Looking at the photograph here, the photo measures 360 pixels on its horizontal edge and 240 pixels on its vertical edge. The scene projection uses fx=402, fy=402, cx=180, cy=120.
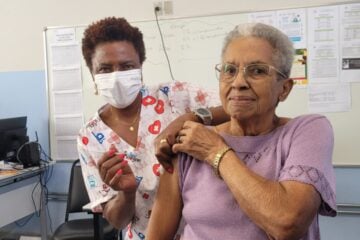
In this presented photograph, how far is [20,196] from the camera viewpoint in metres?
3.30

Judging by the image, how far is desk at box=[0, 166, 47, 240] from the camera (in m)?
3.10

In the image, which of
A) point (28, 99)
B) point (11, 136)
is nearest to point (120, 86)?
point (11, 136)

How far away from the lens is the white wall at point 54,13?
3010mm

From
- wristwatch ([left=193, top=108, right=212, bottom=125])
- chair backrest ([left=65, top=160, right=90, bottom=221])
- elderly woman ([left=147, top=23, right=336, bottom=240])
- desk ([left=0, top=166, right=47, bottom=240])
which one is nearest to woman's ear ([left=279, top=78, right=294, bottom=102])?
elderly woman ([left=147, top=23, right=336, bottom=240])

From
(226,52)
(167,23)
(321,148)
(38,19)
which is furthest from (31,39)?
(321,148)

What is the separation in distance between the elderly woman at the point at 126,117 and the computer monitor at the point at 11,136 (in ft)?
5.96

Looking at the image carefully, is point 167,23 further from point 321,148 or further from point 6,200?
point 321,148

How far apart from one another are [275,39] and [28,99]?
3.00m

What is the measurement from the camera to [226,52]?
3.84 ft

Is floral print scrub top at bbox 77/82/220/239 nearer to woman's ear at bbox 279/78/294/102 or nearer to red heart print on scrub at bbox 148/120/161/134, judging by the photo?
red heart print on scrub at bbox 148/120/161/134

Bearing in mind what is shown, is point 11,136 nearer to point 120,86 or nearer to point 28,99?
point 28,99

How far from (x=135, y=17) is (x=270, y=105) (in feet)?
7.60

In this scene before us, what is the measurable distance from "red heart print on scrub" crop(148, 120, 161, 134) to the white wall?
65.5 inches

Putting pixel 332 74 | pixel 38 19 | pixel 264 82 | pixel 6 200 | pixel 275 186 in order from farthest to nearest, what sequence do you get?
pixel 38 19
pixel 6 200
pixel 332 74
pixel 264 82
pixel 275 186
